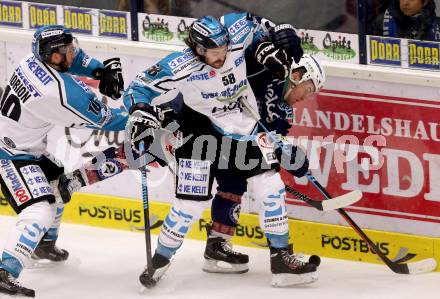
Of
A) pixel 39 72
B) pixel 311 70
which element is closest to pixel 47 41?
pixel 39 72

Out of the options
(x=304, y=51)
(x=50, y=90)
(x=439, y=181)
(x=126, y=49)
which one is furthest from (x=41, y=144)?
(x=439, y=181)

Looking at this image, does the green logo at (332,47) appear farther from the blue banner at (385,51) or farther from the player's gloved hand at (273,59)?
the player's gloved hand at (273,59)

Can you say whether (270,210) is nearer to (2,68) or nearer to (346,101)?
(346,101)

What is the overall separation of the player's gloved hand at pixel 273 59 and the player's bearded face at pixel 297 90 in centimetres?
18

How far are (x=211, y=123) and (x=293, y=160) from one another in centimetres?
49

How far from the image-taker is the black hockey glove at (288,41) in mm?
6801

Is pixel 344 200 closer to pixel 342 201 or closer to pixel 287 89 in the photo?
pixel 342 201

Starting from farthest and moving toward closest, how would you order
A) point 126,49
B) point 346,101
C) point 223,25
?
point 126,49 < point 346,101 < point 223,25

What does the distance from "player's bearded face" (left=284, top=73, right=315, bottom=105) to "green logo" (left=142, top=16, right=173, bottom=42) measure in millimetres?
1013

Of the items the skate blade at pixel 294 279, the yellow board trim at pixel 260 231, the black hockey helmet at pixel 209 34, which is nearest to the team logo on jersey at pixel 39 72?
the black hockey helmet at pixel 209 34

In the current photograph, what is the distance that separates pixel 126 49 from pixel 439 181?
2.01m

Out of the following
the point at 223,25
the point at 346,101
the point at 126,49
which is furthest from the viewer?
the point at 126,49

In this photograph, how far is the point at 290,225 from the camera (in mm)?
7477

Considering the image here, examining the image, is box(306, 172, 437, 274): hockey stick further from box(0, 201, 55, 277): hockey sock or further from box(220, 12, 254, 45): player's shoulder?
box(0, 201, 55, 277): hockey sock
